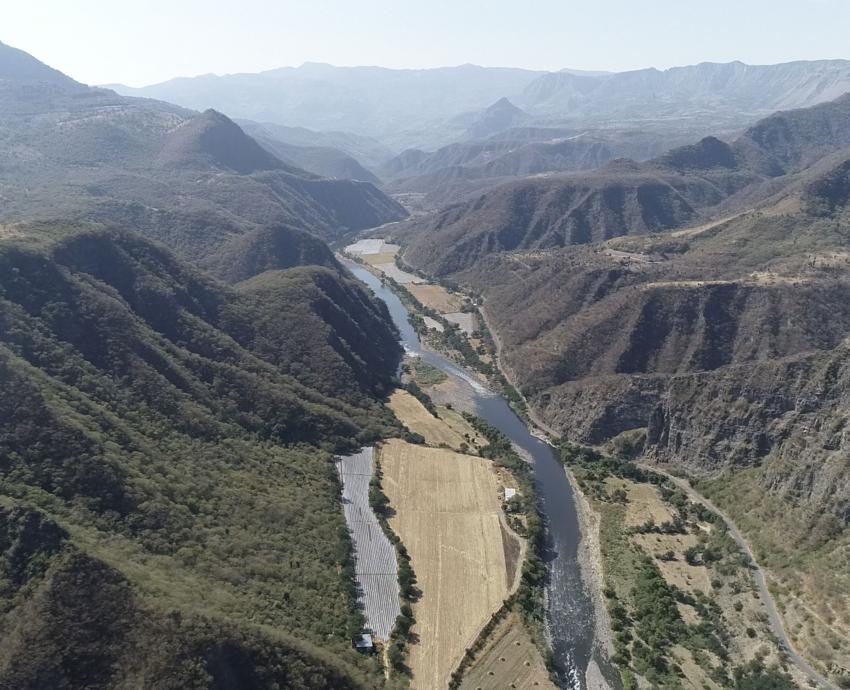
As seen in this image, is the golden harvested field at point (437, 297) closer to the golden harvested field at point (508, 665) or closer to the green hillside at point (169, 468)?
the green hillside at point (169, 468)

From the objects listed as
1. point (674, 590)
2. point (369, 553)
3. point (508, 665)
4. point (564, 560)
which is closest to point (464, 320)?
point (564, 560)

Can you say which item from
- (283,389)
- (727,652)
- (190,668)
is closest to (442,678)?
(190,668)

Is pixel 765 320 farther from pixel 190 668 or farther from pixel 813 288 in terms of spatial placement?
pixel 190 668

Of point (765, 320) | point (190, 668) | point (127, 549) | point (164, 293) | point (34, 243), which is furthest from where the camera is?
point (765, 320)

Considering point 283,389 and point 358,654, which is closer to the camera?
point 358,654

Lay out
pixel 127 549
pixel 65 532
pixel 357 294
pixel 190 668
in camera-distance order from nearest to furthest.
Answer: pixel 190 668 < pixel 65 532 < pixel 127 549 < pixel 357 294

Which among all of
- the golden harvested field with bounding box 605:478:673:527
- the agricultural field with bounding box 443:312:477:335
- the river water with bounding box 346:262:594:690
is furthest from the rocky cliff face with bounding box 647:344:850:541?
the agricultural field with bounding box 443:312:477:335

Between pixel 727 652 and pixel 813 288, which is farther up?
pixel 813 288

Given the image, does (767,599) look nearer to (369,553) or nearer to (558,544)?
(558,544)
